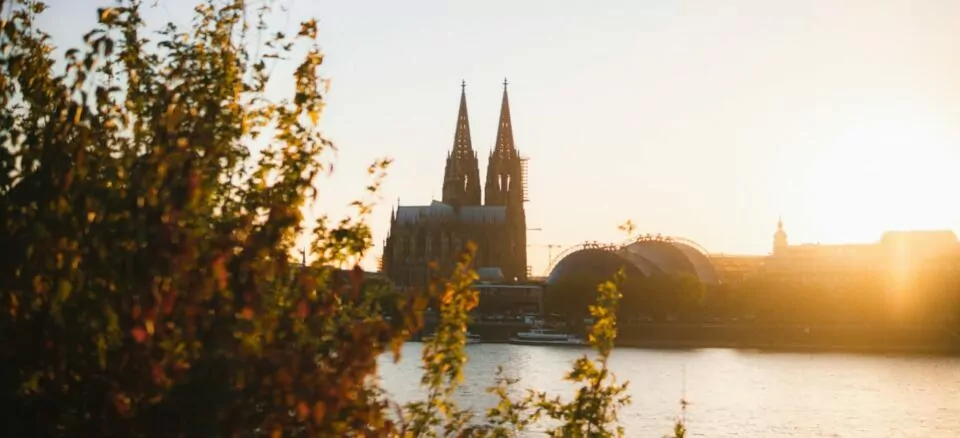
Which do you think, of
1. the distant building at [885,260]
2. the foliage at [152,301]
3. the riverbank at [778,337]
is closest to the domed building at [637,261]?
the riverbank at [778,337]

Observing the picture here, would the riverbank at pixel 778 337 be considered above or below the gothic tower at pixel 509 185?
below

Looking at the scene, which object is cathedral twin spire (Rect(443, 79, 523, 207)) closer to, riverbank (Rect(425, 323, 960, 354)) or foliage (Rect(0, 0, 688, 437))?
riverbank (Rect(425, 323, 960, 354))

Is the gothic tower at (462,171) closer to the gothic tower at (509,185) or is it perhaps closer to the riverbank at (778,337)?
the gothic tower at (509,185)

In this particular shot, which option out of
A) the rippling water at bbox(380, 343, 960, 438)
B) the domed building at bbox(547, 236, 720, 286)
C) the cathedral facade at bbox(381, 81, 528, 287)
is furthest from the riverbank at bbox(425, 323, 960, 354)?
the cathedral facade at bbox(381, 81, 528, 287)

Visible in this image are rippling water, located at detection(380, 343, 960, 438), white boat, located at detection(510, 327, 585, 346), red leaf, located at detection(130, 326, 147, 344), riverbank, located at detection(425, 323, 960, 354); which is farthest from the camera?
white boat, located at detection(510, 327, 585, 346)

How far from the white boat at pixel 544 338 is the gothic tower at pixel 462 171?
3193 centimetres

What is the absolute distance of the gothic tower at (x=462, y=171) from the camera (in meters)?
115

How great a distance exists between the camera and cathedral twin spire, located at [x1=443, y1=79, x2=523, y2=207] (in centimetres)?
11506

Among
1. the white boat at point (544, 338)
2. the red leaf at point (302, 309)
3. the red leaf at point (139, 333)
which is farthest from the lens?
the white boat at point (544, 338)

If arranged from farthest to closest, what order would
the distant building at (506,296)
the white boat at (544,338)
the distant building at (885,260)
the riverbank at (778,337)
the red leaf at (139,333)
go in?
1. the distant building at (885,260)
2. the distant building at (506,296)
3. the white boat at (544,338)
4. the riverbank at (778,337)
5. the red leaf at (139,333)

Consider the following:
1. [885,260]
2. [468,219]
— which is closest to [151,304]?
[468,219]

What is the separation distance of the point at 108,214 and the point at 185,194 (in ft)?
A: 1.01

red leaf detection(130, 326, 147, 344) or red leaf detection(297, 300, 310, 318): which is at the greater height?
red leaf detection(297, 300, 310, 318)

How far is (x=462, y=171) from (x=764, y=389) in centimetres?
6916
